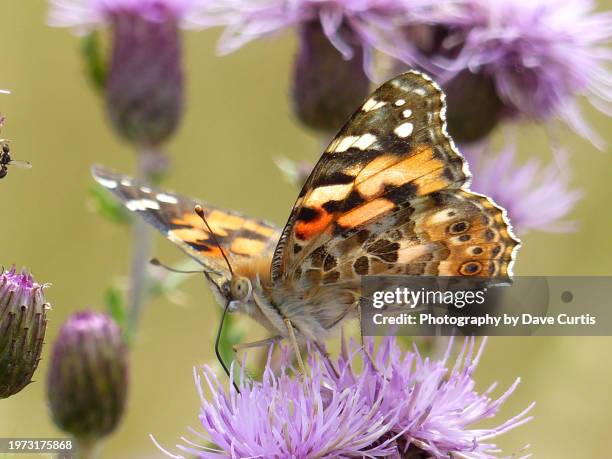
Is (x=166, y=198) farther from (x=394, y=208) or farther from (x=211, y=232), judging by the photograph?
(x=394, y=208)

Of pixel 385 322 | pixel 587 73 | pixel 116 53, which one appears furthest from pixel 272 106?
pixel 385 322

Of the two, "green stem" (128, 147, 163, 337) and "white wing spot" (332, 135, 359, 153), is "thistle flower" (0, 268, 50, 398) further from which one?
"green stem" (128, 147, 163, 337)

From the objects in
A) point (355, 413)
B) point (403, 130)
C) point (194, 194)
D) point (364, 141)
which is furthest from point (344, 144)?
point (194, 194)

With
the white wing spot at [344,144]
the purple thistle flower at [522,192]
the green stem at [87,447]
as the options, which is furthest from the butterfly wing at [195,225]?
the purple thistle flower at [522,192]

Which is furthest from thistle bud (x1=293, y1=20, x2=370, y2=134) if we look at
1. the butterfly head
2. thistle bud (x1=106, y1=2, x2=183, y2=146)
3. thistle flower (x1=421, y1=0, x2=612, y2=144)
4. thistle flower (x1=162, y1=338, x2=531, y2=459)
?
thistle flower (x1=162, y1=338, x2=531, y2=459)

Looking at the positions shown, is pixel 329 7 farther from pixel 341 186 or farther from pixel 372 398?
pixel 372 398

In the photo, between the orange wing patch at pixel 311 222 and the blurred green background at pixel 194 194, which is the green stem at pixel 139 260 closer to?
the blurred green background at pixel 194 194

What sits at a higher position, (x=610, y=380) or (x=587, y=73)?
(x=587, y=73)
